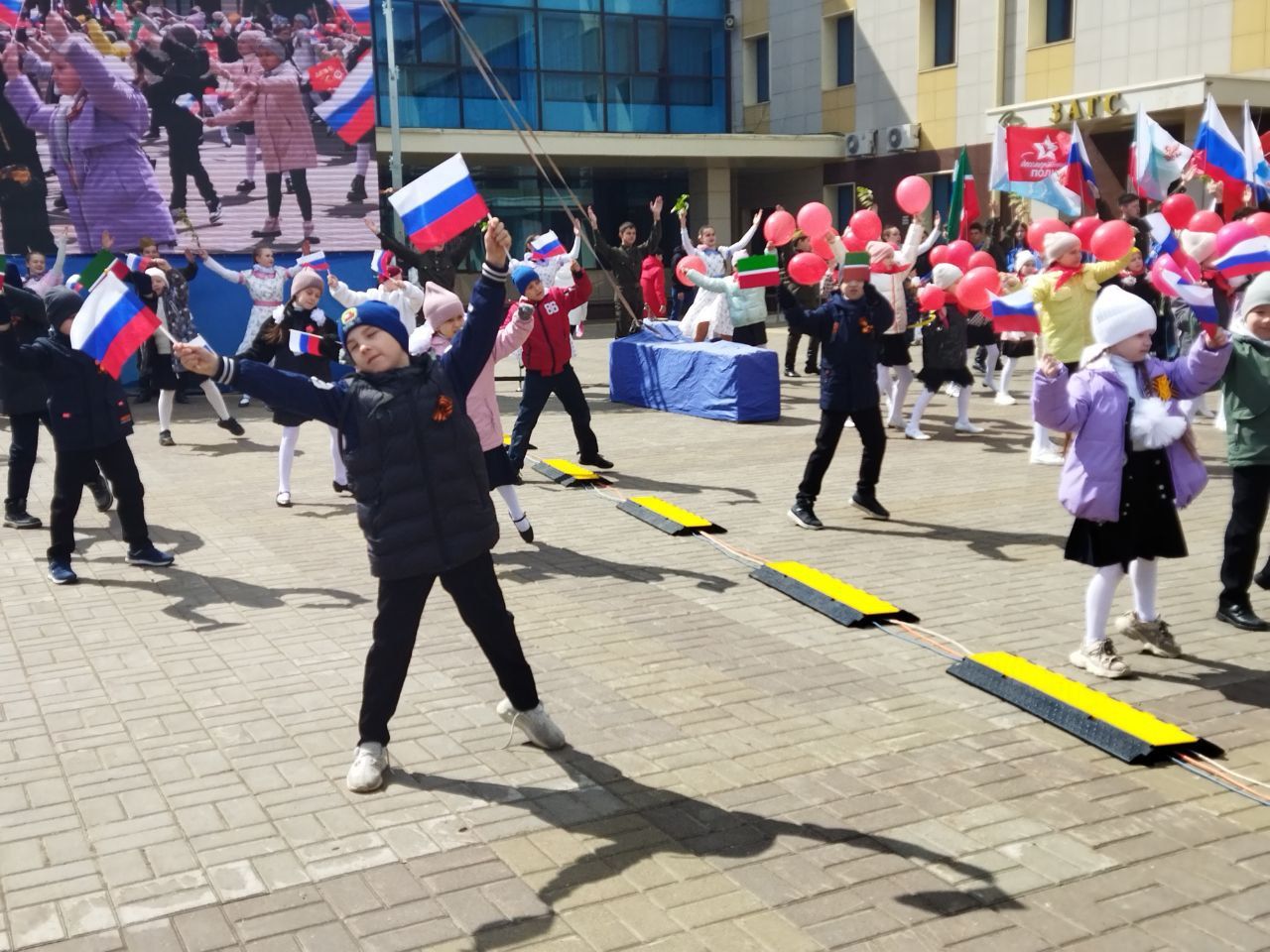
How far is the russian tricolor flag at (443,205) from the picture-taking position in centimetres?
675

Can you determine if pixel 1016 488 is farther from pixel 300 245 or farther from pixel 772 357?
pixel 300 245

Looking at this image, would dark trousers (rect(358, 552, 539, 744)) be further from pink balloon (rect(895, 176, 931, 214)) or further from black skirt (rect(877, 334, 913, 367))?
black skirt (rect(877, 334, 913, 367))

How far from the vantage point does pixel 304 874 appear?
4230 mm

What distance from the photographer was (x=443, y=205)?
6770 mm

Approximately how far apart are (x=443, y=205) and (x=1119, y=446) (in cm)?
353

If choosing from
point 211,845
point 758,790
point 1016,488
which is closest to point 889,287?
point 1016,488

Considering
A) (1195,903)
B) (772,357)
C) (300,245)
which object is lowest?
(1195,903)

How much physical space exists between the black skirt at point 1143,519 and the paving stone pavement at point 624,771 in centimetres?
61

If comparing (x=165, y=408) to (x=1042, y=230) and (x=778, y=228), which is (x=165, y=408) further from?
(x=1042, y=230)

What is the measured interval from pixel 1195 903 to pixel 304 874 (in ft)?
9.10

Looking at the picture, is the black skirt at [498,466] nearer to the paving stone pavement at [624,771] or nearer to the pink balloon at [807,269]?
the paving stone pavement at [624,771]

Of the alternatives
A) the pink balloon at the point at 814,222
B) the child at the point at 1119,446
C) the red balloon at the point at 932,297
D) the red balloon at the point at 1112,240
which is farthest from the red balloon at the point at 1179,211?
the child at the point at 1119,446

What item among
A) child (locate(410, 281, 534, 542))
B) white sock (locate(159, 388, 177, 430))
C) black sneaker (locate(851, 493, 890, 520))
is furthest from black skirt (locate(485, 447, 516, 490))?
white sock (locate(159, 388, 177, 430))

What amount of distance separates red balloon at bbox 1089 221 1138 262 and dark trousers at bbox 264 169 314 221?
1332cm
